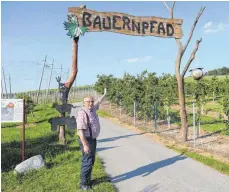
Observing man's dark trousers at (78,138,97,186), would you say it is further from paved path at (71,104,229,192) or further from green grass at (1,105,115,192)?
paved path at (71,104,229,192)

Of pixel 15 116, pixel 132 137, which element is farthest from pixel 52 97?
pixel 15 116

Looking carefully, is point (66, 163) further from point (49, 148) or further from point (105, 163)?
point (49, 148)

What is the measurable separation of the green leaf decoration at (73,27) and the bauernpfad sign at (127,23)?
0.38ft

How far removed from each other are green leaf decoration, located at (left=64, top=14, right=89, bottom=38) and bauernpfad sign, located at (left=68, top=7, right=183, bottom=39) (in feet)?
0.38

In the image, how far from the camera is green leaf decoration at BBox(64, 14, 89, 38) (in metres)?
9.43

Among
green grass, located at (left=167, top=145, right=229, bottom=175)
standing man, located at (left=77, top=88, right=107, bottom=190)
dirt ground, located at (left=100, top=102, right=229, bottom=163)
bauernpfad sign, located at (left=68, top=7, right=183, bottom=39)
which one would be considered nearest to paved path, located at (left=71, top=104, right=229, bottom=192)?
green grass, located at (left=167, top=145, right=229, bottom=175)

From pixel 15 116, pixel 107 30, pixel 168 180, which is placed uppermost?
pixel 107 30

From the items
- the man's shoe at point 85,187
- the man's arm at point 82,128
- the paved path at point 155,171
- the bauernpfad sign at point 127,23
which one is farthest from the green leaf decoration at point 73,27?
the man's shoe at point 85,187

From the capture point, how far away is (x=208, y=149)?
10406 mm

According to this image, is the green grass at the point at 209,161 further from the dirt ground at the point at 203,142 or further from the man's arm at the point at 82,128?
the man's arm at the point at 82,128

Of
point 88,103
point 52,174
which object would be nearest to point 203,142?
point 52,174

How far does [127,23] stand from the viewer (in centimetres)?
1027

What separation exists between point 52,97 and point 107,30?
4215cm

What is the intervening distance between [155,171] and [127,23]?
4.98 m
